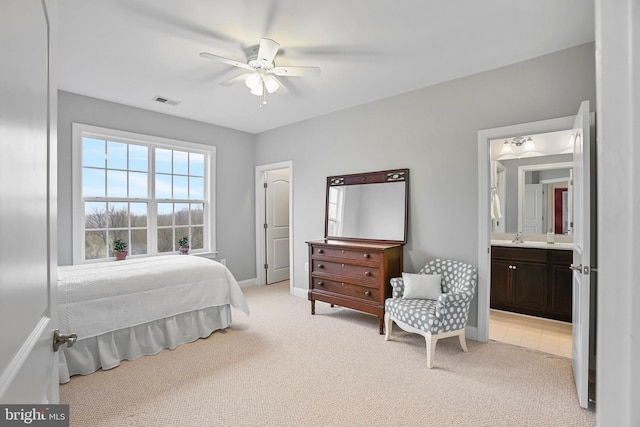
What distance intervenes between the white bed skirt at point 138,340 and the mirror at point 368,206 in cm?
177

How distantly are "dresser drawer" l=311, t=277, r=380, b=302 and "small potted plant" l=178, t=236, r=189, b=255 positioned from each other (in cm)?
186

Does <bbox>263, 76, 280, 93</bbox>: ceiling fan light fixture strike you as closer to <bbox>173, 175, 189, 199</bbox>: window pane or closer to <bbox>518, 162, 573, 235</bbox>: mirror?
<bbox>173, 175, 189, 199</bbox>: window pane

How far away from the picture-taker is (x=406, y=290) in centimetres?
316

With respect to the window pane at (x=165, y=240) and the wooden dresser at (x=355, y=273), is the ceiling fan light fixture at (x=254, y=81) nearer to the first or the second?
the wooden dresser at (x=355, y=273)

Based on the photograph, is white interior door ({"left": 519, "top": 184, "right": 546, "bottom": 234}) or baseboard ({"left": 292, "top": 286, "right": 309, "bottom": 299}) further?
baseboard ({"left": 292, "top": 286, "right": 309, "bottom": 299})

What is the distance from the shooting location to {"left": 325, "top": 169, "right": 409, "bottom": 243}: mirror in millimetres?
3736

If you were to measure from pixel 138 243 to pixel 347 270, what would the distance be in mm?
2805

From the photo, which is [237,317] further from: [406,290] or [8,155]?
[8,155]

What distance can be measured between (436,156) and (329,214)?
63.8 inches

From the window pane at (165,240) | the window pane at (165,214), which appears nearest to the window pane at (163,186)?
the window pane at (165,214)

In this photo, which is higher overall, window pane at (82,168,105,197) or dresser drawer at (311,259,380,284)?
window pane at (82,168,105,197)

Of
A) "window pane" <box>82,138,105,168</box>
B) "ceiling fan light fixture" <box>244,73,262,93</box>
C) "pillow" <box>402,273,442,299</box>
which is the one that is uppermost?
"ceiling fan light fixture" <box>244,73,262,93</box>

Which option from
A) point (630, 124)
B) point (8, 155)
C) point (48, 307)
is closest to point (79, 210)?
point (48, 307)

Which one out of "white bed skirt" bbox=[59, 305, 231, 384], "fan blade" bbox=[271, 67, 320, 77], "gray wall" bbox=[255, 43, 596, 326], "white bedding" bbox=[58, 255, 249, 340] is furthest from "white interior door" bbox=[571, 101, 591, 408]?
"white bed skirt" bbox=[59, 305, 231, 384]
